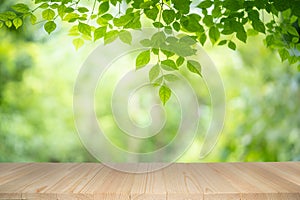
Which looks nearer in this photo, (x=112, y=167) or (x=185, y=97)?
(x=112, y=167)

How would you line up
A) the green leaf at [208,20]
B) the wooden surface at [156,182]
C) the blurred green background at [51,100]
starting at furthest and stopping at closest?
1. the blurred green background at [51,100]
2. the green leaf at [208,20]
3. the wooden surface at [156,182]

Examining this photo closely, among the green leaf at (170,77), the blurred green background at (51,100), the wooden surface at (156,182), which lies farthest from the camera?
the blurred green background at (51,100)

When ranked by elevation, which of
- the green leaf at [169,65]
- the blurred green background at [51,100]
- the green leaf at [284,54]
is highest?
the green leaf at [284,54]

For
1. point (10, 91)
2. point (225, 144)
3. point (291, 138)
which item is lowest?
point (225, 144)

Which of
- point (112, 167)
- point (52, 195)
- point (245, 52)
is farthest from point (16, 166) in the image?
point (245, 52)

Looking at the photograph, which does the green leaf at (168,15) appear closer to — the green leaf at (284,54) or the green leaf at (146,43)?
the green leaf at (146,43)

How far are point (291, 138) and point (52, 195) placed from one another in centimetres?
250

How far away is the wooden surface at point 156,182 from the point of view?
2.45 feet

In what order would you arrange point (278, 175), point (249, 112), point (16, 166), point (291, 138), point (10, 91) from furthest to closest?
point (10, 91)
point (249, 112)
point (291, 138)
point (16, 166)
point (278, 175)

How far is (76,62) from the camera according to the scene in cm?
398

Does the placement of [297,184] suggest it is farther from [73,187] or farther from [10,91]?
[10,91]

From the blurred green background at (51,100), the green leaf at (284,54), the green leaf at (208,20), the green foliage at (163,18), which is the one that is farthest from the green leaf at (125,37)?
the blurred green background at (51,100)

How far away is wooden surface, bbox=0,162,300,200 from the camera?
75cm

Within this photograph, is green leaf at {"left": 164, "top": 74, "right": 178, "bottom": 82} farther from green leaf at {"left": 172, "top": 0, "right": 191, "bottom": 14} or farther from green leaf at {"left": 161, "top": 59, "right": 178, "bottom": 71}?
green leaf at {"left": 172, "top": 0, "right": 191, "bottom": 14}
